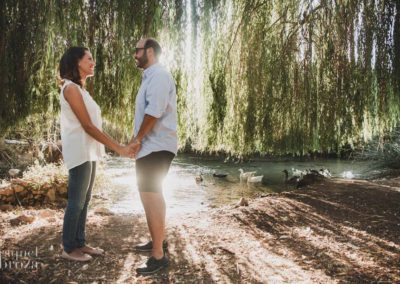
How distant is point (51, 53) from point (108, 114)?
26.8 inches

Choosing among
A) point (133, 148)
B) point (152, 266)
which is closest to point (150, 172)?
point (133, 148)

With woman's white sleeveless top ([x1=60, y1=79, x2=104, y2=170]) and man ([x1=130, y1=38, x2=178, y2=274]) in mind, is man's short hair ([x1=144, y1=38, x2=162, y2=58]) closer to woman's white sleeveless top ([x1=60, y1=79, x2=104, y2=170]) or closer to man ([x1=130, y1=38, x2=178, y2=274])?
man ([x1=130, y1=38, x2=178, y2=274])

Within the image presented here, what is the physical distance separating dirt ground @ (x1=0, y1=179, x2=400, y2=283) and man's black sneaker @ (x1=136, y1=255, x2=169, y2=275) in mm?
46

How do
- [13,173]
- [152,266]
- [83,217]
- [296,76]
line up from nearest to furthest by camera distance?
[152,266] → [83,217] → [296,76] → [13,173]

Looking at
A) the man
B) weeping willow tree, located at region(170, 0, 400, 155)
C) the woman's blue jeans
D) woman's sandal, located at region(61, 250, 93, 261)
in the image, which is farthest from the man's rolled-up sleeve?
weeping willow tree, located at region(170, 0, 400, 155)

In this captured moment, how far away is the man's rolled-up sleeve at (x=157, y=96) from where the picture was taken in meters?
2.37

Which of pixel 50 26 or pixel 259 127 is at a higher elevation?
pixel 50 26

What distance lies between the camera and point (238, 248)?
3246 millimetres

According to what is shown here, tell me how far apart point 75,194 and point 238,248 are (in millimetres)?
1484

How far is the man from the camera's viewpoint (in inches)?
94.3

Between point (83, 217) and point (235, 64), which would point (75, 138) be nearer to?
point (83, 217)

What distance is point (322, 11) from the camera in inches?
157

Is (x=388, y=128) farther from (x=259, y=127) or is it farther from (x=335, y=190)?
(x=335, y=190)

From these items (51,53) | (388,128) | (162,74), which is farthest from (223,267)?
(388,128)
